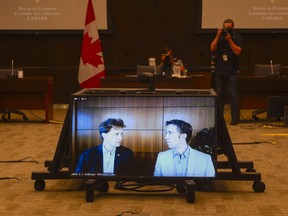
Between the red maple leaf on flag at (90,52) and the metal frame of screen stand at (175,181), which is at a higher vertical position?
the red maple leaf on flag at (90,52)

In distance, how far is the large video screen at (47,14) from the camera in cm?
1498

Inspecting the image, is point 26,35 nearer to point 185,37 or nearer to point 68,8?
point 68,8

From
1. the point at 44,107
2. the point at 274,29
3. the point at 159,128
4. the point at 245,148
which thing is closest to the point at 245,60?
the point at 274,29

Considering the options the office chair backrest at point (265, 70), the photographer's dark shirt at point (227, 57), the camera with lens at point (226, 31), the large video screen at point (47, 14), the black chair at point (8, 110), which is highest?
the large video screen at point (47, 14)

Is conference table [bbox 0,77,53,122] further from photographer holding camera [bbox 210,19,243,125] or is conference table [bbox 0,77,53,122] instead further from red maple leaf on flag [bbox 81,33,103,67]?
photographer holding camera [bbox 210,19,243,125]

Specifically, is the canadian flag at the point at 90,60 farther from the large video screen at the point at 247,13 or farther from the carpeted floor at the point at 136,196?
the large video screen at the point at 247,13

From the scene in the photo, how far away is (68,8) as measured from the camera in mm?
15000

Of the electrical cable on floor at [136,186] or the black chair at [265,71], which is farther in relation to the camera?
the black chair at [265,71]

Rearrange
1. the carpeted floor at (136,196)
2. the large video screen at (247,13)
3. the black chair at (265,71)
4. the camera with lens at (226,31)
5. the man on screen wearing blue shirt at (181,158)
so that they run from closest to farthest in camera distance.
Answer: the carpeted floor at (136,196), the man on screen wearing blue shirt at (181,158), the camera with lens at (226,31), the black chair at (265,71), the large video screen at (247,13)

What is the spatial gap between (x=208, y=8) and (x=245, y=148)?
21.2 feet

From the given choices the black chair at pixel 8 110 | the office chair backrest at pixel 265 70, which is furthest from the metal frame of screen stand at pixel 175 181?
the office chair backrest at pixel 265 70

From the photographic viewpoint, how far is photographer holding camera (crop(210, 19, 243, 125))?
11305 mm

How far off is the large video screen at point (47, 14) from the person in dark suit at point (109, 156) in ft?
31.0

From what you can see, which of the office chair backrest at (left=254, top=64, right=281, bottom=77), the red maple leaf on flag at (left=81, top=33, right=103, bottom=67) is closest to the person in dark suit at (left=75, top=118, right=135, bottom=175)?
the red maple leaf on flag at (left=81, top=33, right=103, bottom=67)
